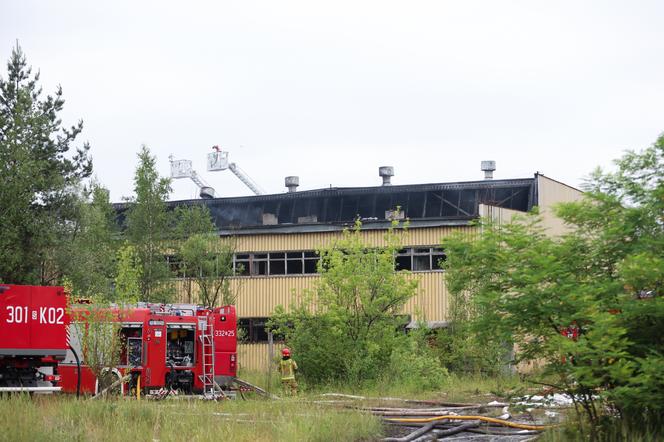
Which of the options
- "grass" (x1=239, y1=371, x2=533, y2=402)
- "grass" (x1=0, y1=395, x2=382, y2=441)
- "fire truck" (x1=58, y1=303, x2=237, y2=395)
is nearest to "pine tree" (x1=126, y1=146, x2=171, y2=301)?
"grass" (x1=239, y1=371, x2=533, y2=402)

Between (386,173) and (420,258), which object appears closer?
(420,258)

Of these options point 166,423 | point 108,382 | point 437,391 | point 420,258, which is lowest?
point 437,391

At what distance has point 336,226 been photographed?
1743 inches

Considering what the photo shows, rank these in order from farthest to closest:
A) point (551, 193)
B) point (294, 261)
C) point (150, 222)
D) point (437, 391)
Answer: point (551, 193)
point (294, 261)
point (150, 222)
point (437, 391)

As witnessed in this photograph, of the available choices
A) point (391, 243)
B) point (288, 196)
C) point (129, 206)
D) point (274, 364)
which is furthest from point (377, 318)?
point (288, 196)

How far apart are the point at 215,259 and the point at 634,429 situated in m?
28.9

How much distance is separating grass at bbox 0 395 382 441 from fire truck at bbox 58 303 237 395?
6802 millimetres

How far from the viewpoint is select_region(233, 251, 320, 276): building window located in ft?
147

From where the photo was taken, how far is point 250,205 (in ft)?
169

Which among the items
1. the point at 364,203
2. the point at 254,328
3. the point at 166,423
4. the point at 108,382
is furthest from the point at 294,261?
the point at 166,423

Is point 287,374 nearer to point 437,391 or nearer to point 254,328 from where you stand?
point 437,391

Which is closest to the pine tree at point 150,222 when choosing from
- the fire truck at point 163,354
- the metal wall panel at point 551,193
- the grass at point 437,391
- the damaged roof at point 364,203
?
the damaged roof at point 364,203

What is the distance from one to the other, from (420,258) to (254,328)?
828 centimetres

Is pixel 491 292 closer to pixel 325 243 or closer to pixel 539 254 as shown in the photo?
pixel 539 254
